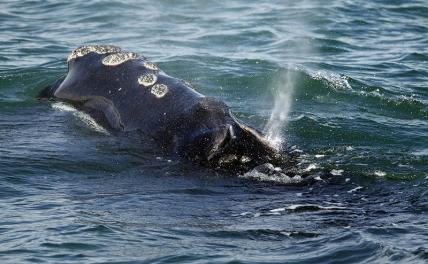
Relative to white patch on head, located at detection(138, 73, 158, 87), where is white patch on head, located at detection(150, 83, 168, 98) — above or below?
below

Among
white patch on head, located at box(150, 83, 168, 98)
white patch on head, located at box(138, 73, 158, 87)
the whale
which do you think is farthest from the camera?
white patch on head, located at box(138, 73, 158, 87)

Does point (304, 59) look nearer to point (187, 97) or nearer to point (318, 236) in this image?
point (187, 97)

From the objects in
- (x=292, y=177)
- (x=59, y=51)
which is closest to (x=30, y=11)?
(x=59, y=51)

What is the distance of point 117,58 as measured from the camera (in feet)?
35.0

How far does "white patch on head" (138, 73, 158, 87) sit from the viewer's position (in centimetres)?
995

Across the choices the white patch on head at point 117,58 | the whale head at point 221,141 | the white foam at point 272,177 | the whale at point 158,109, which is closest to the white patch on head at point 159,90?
the whale at point 158,109

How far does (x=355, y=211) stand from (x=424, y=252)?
105 cm

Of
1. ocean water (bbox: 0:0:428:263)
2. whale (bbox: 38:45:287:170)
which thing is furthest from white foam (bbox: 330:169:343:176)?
whale (bbox: 38:45:287:170)

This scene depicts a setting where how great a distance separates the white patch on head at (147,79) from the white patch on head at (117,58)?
1.89 feet

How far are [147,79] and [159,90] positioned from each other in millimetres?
356

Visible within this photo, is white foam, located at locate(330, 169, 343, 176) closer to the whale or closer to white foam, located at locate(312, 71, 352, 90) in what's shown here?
the whale

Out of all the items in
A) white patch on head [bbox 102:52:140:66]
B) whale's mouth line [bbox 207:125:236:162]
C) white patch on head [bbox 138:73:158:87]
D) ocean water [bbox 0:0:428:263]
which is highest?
white patch on head [bbox 102:52:140:66]

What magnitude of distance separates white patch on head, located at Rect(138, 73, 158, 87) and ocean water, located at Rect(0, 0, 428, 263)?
2.23 feet

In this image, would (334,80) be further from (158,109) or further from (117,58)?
(158,109)
